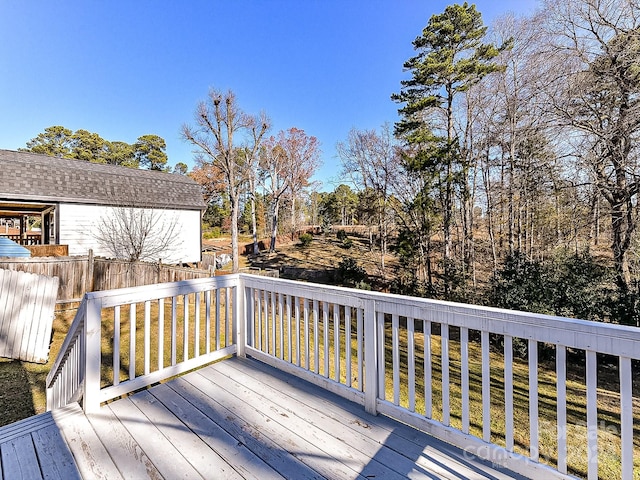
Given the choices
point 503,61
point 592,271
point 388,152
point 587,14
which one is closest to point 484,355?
point 592,271

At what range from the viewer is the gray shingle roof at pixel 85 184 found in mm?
9348

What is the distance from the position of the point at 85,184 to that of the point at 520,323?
13405 millimetres

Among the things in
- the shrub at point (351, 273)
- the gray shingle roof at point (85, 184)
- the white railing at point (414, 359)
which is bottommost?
the shrub at point (351, 273)

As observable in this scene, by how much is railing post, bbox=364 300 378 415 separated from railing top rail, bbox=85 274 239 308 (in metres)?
1.57

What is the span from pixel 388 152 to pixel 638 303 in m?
9.02


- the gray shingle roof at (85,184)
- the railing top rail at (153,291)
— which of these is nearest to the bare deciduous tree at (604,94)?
the railing top rail at (153,291)

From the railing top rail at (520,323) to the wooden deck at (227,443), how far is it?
773 mm

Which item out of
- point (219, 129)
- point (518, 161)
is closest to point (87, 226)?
point (219, 129)

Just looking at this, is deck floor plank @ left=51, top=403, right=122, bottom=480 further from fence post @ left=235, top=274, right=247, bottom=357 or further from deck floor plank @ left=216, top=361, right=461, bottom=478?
fence post @ left=235, top=274, right=247, bottom=357

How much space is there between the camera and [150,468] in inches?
63.0

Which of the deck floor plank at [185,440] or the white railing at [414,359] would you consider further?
the deck floor plank at [185,440]

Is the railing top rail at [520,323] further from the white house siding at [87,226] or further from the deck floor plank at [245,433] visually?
the white house siding at [87,226]

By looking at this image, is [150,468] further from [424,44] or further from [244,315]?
[424,44]

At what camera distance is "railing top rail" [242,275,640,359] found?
1218 millimetres
